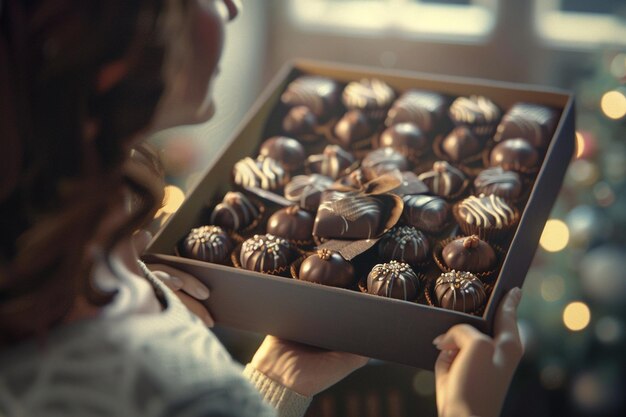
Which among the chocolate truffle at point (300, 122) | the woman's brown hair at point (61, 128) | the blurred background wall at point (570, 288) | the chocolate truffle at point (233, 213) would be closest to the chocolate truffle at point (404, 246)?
the chocolate truffle at point (233, 213)

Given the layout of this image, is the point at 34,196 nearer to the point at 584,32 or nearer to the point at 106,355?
the point at 106,355

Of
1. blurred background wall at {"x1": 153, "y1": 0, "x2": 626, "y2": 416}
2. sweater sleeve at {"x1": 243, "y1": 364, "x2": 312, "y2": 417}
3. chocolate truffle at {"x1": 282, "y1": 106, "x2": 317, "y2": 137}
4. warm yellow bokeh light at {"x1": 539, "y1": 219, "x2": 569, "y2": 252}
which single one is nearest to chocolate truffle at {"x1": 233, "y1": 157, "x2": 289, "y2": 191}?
chocolate truffle at {"x1": 282, "y1": 106, "x2": 317, "y2": 137}

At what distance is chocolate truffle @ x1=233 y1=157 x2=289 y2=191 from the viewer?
1419 millimetres

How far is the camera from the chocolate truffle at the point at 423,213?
1295mm

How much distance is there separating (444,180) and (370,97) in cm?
29

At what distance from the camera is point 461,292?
1135mm

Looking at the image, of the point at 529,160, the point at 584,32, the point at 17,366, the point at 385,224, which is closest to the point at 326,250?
the point at 385,224

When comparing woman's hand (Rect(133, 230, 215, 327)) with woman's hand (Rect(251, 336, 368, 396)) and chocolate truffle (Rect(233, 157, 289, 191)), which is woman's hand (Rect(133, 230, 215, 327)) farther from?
chocolate truffle (Rect(233, 157, 289, 191))

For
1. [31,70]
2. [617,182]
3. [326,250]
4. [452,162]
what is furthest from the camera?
[617,182]

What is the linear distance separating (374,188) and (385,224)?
0.07 meters

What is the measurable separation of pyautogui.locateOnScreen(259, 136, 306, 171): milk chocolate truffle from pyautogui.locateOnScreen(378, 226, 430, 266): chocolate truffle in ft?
0.96

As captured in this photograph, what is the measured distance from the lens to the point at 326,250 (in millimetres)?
1208

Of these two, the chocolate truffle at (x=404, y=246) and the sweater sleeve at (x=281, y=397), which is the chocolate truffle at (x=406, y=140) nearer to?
the chocolate truffle at (x=404, y=246)

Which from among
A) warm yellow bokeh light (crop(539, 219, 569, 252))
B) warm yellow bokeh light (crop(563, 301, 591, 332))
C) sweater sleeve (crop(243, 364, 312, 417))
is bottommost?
warm yellow bokeh light (crop(563, 301, 591, 332))
